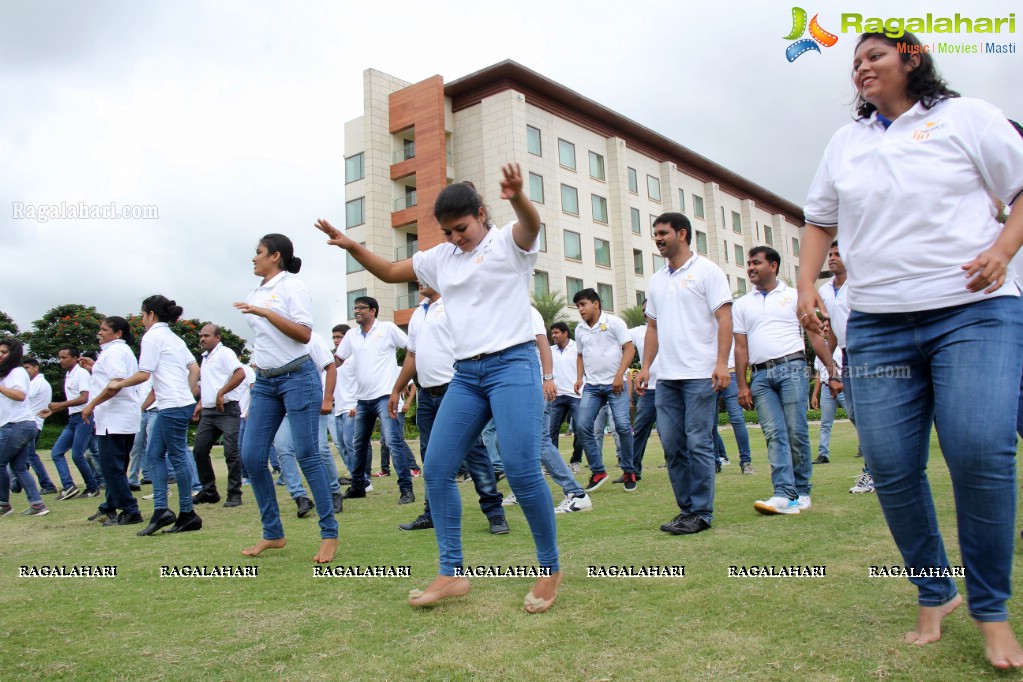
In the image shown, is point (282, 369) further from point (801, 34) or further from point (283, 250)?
point (801, 34)

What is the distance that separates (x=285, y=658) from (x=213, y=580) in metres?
1.82

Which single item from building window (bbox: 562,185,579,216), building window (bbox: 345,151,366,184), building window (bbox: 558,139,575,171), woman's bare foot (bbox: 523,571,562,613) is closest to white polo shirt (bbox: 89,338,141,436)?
woman's bare foot (bbox: 523,571,562,613)

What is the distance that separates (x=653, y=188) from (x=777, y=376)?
41.0 m

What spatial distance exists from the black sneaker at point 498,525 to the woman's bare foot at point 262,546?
62.5 inches

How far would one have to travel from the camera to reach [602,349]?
9.15 m

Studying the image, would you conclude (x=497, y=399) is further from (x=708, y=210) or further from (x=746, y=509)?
(x=708, y=210)

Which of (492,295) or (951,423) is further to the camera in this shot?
(492,295)

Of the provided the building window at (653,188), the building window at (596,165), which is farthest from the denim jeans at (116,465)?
the building window at (653,188)

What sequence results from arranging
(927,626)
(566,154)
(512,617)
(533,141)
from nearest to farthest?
(927,626) < (512,617) < (533,141) < (566,154)

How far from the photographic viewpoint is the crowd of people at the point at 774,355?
2721mm

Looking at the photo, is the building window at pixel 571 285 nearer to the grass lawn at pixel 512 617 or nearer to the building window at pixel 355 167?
the building window at pixel 355 167

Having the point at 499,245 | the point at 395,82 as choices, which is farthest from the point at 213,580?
the point at 395,82

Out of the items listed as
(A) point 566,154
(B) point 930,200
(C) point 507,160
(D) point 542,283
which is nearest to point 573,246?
(D) point 542,283

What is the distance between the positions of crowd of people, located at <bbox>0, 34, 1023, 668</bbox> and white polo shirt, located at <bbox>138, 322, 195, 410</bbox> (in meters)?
0.02
